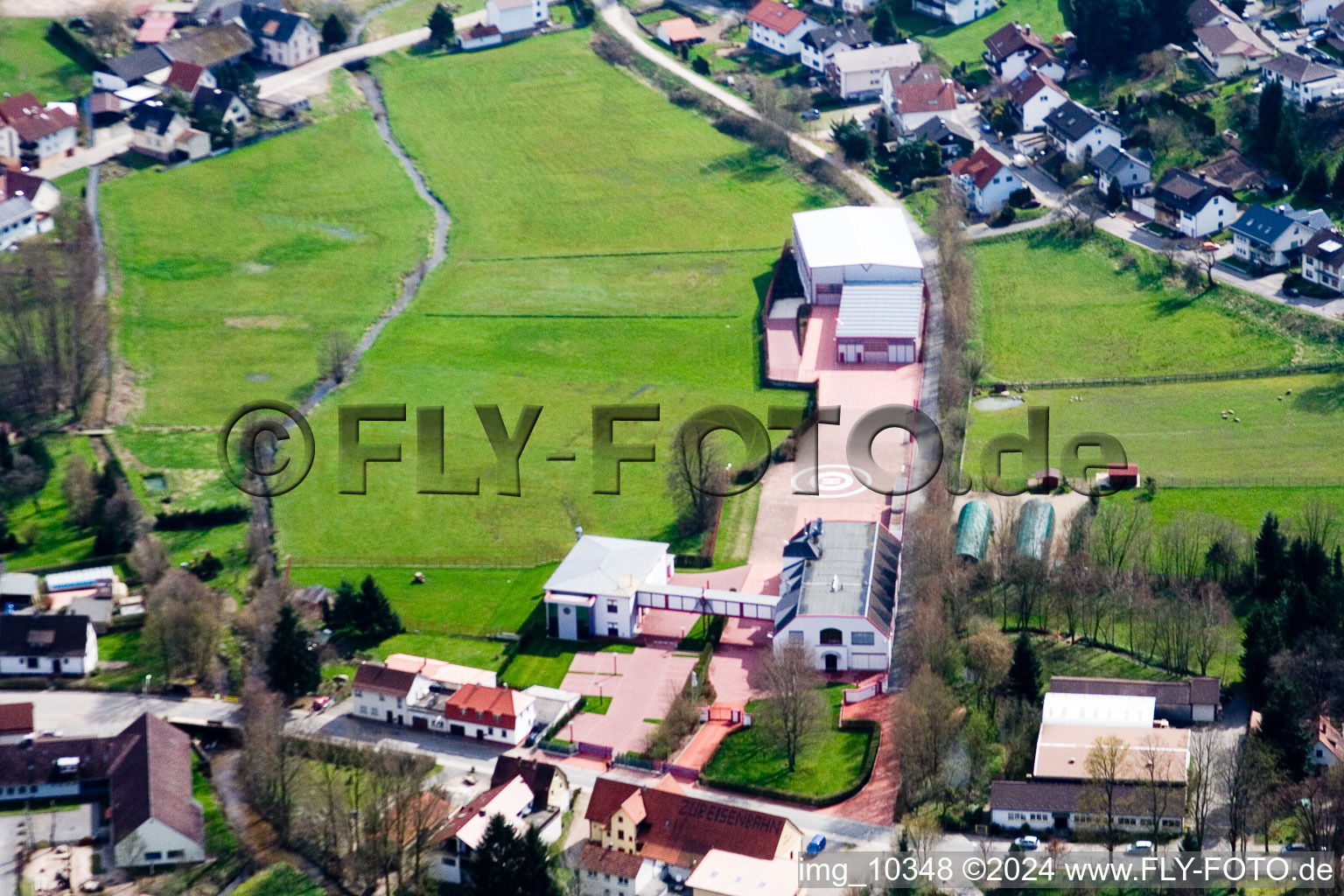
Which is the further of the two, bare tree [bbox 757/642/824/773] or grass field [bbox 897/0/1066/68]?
grass field [bbox 897/0/1066/68]

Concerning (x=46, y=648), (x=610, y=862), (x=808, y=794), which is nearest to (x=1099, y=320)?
(x=808, y=794)

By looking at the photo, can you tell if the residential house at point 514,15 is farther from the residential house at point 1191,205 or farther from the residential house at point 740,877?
the residential house at point 740,877

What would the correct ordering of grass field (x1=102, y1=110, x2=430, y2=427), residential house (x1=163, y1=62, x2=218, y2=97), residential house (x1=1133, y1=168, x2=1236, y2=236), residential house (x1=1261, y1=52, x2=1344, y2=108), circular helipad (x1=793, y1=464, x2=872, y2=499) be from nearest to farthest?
1. circular helipad (x1=793, y1=464, x2=872, y2=499)
2. grass field (x1=102, y1=110, x2=430, y2=427)
3. residential house (x1=1133, y1=168, x2=1236, y2=236)
4. residential house (x1=1261, y1=52, x2=1344, y2=108)
5. residential house (x1=163, y1=62, x2=218, y2=97)

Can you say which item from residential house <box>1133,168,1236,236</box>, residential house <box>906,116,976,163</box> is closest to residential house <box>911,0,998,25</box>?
residential house <box>906,116,976,163</box>

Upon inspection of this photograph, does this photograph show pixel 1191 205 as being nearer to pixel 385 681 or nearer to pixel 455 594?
pixel 455 594

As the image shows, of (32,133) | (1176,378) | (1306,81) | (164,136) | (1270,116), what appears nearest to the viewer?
(1176,378)

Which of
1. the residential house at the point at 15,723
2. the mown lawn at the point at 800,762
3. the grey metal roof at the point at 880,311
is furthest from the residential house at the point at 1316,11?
the residential house at the point at 15,723

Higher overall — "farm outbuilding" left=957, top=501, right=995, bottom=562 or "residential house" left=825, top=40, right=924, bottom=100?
"residential house" left=825, top=40, right=924, bottom=100

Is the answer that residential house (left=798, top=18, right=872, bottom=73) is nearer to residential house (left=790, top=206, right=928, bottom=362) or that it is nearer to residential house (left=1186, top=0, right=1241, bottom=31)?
residential house (left=1186, top=0, right=1241, bottom=31)
